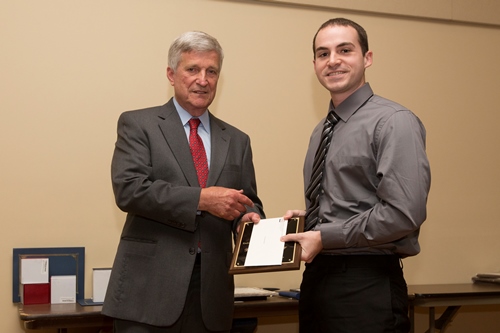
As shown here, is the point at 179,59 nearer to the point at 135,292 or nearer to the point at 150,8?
the point at 135,292

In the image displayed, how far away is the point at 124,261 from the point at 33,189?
1411mm

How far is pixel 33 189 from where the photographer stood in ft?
12.3

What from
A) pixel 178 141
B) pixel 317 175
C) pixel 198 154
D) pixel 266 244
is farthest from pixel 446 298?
pixel 178 141

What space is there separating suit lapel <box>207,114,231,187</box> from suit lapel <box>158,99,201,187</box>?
0.09 metres

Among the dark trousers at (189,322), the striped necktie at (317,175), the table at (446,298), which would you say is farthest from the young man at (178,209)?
the table at (446,298)

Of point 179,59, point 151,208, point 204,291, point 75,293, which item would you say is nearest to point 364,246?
point 204,291

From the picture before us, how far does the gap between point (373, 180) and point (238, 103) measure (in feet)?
6.23

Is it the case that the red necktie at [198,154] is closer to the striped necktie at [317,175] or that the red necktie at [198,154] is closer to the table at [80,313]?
the striped necktie at [317,175]

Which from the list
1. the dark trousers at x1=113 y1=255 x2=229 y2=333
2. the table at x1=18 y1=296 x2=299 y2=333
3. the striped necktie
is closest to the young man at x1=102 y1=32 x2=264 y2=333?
the dark trousers at x1=113 y1=255 x2=229 y2=333

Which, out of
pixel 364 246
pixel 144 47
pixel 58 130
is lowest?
pixel 364 246

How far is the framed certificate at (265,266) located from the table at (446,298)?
171 centimetres

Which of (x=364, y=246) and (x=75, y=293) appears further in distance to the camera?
(x=75, y=293)

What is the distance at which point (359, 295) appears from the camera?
2.41 metres

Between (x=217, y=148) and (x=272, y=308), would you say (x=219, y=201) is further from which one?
(x=272, y=308)
